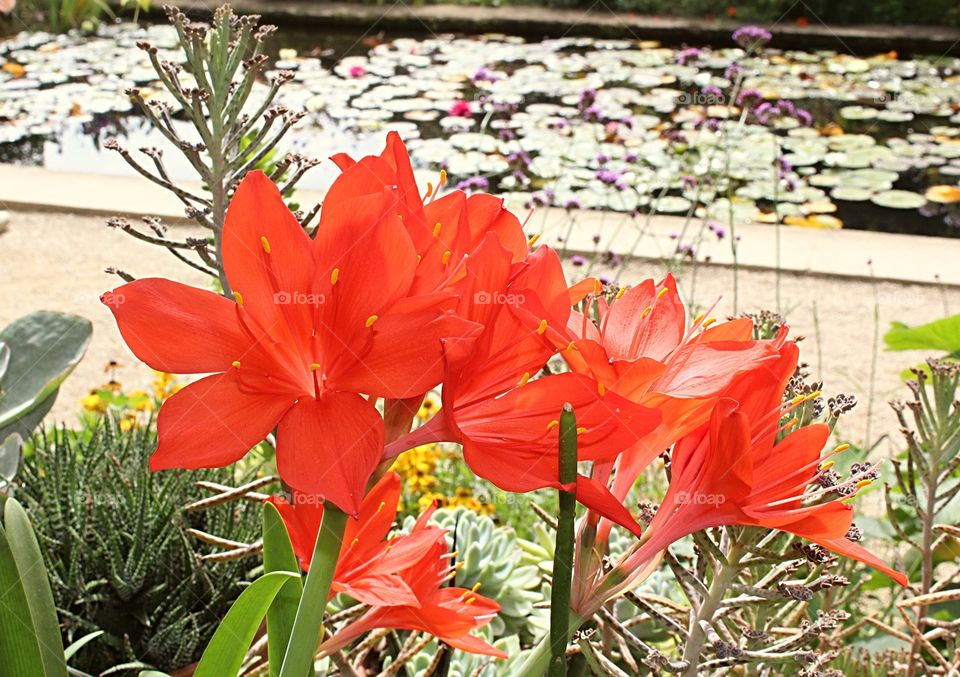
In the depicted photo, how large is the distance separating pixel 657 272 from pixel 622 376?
412 cm

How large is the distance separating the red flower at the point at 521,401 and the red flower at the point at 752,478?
0.08 m

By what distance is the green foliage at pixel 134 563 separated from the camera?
5.37ft

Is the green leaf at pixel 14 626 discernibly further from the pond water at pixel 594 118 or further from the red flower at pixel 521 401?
the pond water at pixel 594 118

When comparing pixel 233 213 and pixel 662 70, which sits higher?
pixel 233 213

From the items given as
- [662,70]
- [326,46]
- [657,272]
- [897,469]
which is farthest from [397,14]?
[897,469]

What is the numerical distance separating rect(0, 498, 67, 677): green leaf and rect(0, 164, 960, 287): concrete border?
4005mm

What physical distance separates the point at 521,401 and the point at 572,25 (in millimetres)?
10637

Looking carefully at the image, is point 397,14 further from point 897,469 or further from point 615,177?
point 897,469

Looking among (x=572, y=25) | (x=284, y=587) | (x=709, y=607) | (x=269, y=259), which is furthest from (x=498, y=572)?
(x=572, y=25)

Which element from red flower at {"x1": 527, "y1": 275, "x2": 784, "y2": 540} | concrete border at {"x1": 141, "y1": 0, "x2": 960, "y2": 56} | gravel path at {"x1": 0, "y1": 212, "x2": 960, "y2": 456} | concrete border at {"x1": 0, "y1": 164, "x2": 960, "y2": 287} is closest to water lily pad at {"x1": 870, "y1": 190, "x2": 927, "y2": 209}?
concrete border at {"x1": 0, "y1": 164, "x2": 960, "y2": 287}

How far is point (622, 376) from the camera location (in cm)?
71

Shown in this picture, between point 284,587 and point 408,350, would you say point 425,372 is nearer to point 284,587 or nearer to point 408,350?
point 408,350

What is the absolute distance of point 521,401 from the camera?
0.70 metres

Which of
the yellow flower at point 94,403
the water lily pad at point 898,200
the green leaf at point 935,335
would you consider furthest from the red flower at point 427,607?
the water lily pad at point 898,200
